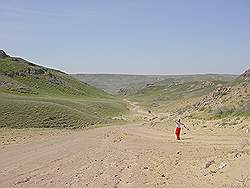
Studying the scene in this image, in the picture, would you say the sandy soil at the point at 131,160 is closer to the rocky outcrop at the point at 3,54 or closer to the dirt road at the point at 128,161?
the dirt road at the point at 128,161

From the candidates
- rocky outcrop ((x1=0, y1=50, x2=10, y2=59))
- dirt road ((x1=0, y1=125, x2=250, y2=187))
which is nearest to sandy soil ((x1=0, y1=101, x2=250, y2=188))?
dirt road ((x1=0, y1=125, x2=250, y2=187))

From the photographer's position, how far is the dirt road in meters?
17.3

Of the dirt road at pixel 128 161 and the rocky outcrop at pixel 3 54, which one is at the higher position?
the rocky outcrop at pixel 3 54

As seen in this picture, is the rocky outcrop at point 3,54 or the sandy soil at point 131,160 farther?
the rocky outcrop at point 3,54

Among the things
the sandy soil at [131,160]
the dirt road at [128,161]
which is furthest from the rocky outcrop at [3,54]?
the dirt road at [128,161]

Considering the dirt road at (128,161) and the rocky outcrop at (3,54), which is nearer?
the dirt road at (128,161)

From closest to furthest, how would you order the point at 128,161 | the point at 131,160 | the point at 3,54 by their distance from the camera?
the point at 128,161 → the point at 131,160 → the point at 3,54

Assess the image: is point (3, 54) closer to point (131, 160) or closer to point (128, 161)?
point (131, 160)

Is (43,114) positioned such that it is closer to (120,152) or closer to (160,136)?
(160,136)

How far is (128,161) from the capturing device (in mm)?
22688

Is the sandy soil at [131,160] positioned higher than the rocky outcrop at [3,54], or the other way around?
the rocky outcrop at [3,54]

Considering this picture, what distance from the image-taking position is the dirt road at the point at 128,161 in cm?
1727

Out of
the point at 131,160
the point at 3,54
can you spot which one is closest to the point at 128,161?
the point at 131,160

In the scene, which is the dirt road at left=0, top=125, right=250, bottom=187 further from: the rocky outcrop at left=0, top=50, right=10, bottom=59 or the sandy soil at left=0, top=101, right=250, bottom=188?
the rocky outcrop at left=0, top=50, right=10, bottom=59
